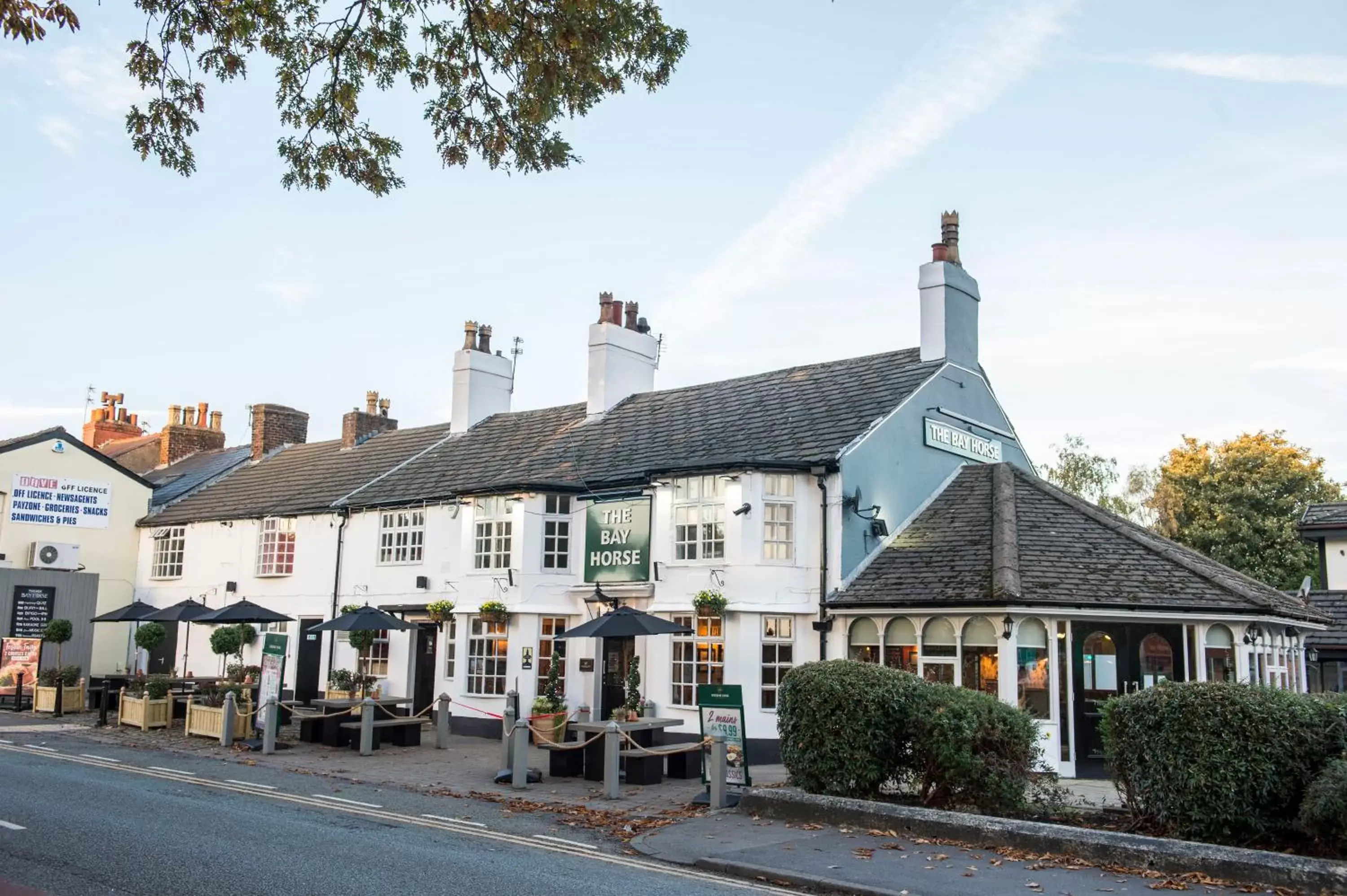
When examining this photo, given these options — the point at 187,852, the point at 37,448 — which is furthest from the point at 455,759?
the point at 37,448

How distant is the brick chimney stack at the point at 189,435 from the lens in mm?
40062

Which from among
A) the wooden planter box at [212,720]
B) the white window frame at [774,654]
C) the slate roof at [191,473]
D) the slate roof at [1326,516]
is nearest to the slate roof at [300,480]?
the slate roof at [191,473]

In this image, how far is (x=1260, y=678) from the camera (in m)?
19.0

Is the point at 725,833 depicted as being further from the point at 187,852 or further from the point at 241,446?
the point at 241,446

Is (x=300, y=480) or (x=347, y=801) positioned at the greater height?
(x=300, y=480)

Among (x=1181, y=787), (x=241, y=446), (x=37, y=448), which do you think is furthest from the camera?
(x=241, y=446)

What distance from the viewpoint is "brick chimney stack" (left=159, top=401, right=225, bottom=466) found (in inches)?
1577

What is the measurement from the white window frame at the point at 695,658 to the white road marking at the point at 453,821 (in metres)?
7.31

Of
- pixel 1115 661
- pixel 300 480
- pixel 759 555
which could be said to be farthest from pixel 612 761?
pixel 300 480

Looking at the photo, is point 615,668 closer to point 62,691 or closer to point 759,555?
point 759,555

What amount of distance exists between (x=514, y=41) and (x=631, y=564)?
503 inches

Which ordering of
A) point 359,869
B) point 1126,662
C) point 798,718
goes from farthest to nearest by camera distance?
point 1126,662 < point 798,718 < point 359,869

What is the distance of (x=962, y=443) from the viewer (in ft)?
77.6

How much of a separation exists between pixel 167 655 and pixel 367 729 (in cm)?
1451
